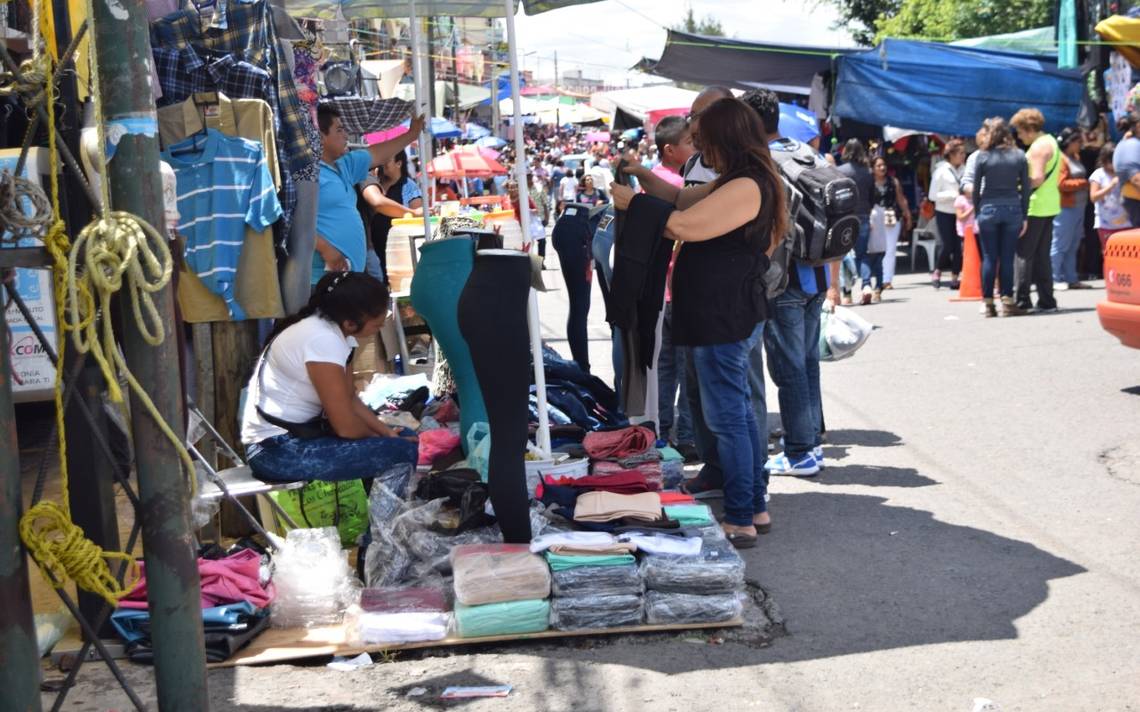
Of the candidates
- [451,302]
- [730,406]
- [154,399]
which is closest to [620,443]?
[730,406]

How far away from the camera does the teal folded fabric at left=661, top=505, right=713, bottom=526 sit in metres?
5.35

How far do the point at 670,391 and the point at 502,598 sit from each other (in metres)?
3.09

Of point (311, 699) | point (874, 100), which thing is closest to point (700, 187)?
point (311, 699)

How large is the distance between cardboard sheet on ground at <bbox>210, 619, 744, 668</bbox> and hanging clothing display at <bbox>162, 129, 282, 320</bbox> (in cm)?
190

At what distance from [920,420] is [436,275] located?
4.12 m

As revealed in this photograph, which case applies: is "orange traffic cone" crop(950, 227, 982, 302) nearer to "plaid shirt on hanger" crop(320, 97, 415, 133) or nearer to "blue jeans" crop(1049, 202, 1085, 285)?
"blue jeans" crop(1049, 202, 1085, 285)

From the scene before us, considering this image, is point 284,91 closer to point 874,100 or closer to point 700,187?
point 700,187

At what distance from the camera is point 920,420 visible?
836 cm

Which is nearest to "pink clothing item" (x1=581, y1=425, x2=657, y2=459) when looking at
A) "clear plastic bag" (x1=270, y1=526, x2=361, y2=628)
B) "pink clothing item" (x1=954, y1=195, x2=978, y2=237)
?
"clear plastic bag" (x1=270, y1=526, x2=361, y2=628)

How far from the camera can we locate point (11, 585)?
9.95ft

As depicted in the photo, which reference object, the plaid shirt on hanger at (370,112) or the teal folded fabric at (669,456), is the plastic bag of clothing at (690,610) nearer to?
the teal folded fabric at (669,456)

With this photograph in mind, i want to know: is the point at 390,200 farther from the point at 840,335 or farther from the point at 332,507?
the point at 332,507

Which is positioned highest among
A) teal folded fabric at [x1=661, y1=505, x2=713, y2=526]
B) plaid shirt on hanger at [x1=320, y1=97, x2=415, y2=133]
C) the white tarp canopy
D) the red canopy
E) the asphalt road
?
the white tarp canopy

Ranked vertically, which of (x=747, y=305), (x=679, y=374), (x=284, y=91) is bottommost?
(x=679, y=374)
